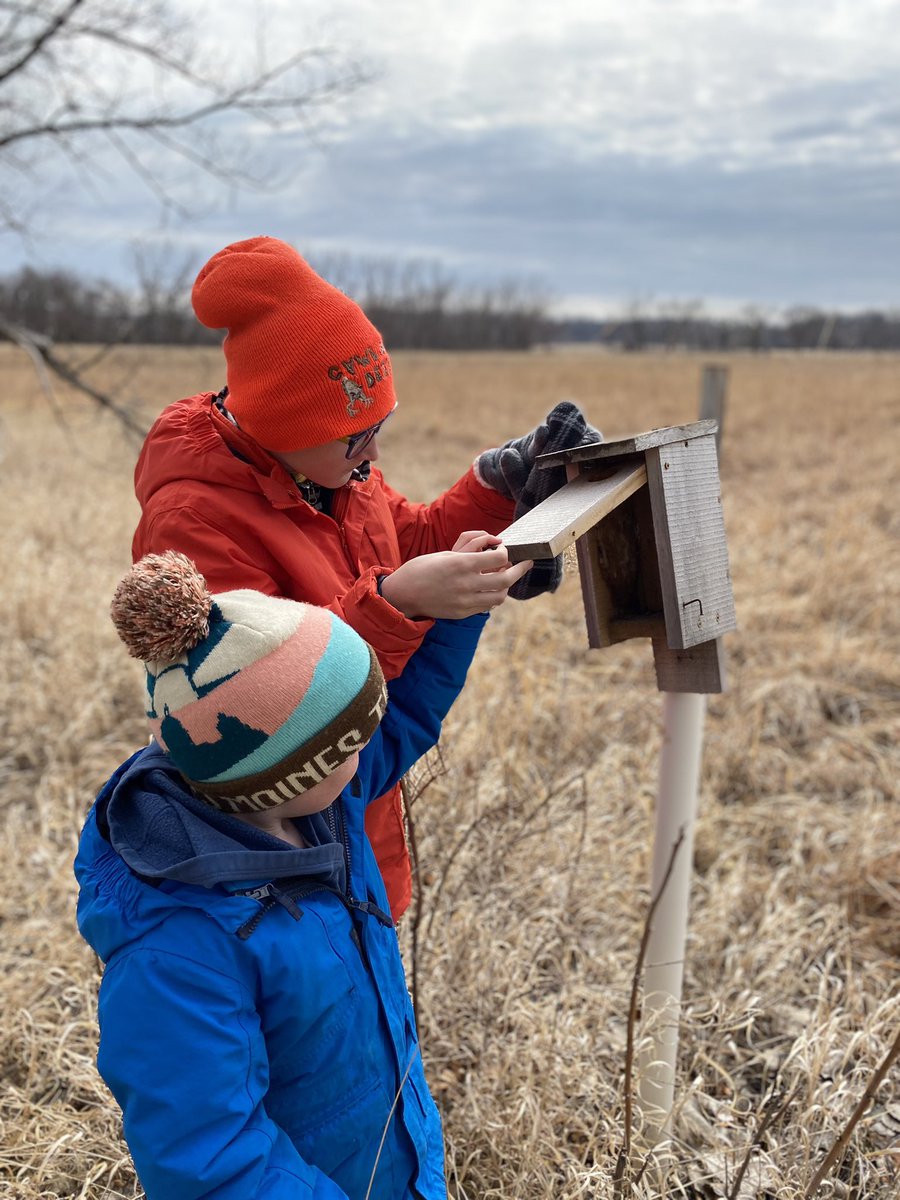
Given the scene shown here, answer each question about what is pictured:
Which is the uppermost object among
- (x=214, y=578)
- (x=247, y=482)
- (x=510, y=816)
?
(x=247, y=482)

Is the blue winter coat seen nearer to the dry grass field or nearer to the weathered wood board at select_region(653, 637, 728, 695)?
the dry grass field

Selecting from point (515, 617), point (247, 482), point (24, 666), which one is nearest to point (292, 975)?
point (247, 482)

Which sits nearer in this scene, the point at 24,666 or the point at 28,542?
the point at 24,666

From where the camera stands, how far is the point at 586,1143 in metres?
2.09

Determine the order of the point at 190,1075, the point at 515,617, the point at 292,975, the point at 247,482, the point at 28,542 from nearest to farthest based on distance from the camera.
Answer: the point at 190,1075 → the point at 292,975 → the point at 247,482 → the point at 515,617 → the point at 28,542

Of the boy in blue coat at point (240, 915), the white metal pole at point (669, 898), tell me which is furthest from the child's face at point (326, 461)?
the white metal pole at point (669, 898)

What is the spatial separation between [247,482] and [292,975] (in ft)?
2.87

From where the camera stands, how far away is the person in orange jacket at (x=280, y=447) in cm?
164

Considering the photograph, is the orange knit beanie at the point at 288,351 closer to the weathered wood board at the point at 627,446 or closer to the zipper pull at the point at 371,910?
the weathered wood board at the point at 627,446

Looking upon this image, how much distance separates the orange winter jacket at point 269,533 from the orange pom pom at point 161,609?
396 millimetres

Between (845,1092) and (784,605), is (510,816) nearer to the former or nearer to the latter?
(845,1092)

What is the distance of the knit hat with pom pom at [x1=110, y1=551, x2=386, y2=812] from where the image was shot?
1.20 meters

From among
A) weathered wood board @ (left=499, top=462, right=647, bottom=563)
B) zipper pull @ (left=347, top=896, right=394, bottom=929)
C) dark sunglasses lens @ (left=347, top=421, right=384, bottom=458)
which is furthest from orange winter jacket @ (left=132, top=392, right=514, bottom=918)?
zipper pull @ (left=347, top=896, right=394, bottom=929)

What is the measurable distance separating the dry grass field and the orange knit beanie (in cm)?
86
